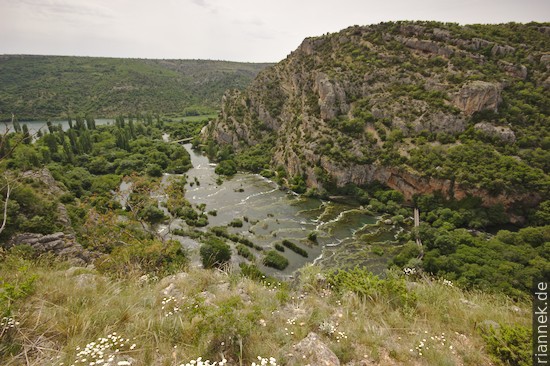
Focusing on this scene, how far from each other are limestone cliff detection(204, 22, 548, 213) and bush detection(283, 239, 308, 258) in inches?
925

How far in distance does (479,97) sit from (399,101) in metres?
15.8

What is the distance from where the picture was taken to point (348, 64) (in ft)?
260

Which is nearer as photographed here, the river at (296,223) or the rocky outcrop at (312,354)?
the rocky outcrop at (312,354)

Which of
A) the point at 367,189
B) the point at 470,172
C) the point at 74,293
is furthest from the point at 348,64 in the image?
the point at 74,293

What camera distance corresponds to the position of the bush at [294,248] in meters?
39.3

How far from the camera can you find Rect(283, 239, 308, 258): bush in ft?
129

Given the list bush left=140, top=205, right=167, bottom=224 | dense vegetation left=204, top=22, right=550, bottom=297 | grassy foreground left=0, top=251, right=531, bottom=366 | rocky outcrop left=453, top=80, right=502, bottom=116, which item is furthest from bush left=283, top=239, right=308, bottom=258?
rocky outcrop left=453, top=80, right=502, bottom=116

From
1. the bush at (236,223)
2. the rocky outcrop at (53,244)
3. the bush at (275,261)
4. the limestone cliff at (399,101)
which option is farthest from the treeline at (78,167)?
the limestone cliff at (399,101)

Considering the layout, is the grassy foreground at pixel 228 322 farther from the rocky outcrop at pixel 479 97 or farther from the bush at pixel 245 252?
the rocky outcrop at pixel 479 97

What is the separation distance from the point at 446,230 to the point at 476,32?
6475 cm

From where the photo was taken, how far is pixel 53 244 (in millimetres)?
30703

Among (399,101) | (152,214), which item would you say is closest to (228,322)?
(152,214)

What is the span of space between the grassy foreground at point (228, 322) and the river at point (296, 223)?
2858cm

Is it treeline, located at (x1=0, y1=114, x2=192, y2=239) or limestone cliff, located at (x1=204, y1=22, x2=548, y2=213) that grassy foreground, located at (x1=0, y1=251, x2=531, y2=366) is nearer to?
treeline, located at (x1=0, y1=114, x2=192, y2=239)
